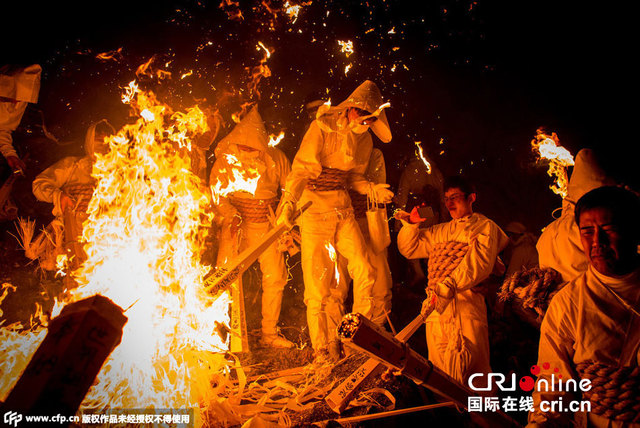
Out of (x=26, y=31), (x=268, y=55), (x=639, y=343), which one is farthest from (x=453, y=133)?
(x=26, y=31)

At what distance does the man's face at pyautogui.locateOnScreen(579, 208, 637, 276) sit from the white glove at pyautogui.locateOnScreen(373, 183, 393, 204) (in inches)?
128

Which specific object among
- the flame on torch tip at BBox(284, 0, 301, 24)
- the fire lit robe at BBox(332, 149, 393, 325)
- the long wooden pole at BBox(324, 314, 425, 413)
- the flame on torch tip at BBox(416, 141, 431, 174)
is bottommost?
the long wooden pole at BBox(324, 314, 425, 413)

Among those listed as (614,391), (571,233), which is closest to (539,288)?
(571,233)

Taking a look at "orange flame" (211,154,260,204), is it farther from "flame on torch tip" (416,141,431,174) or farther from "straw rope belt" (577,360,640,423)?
"straw rope belt" (577,360,640,423)

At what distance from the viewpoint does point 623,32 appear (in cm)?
773

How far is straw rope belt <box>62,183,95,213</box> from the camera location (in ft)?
19.9

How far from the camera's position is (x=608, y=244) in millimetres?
2363

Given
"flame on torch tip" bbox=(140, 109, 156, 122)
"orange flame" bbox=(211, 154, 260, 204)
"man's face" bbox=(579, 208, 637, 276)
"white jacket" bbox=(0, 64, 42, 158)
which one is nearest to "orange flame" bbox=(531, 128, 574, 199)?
"man's face" bbox=(579, 208, 637, 276)

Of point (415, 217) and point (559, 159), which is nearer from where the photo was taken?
point (559, 159)

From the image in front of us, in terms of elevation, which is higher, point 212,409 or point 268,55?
point 268,55

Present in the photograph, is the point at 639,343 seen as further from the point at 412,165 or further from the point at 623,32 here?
the point at 623,32

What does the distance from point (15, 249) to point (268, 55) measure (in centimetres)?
622

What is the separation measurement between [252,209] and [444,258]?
3232 mm

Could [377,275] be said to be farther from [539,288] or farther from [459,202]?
[539,288]
